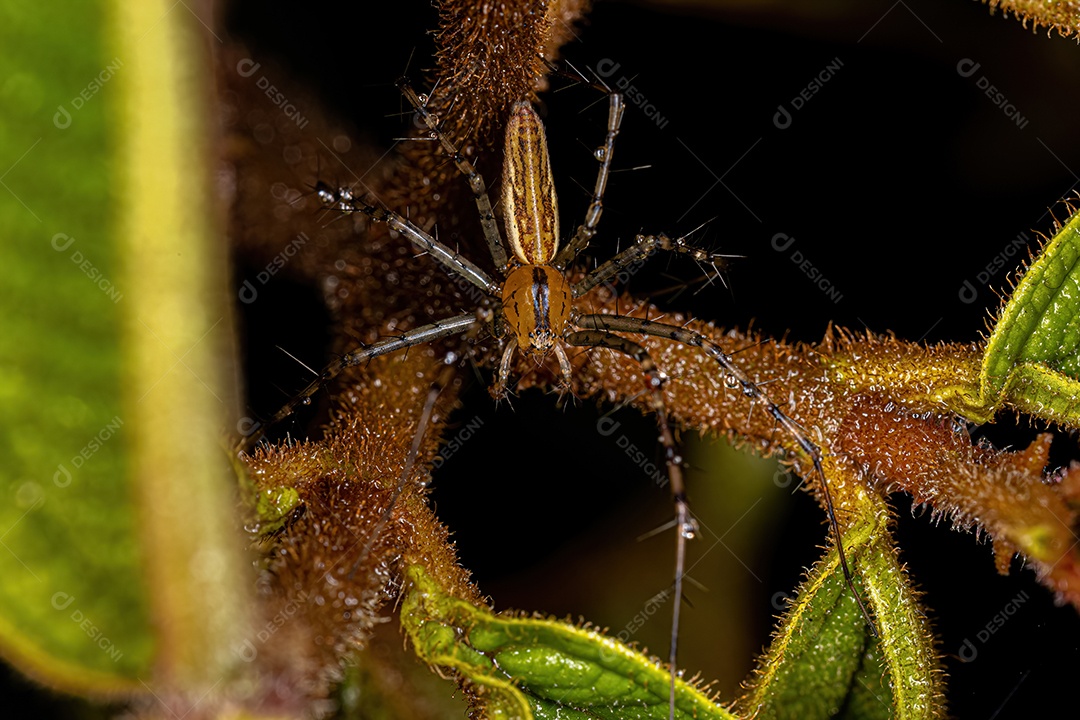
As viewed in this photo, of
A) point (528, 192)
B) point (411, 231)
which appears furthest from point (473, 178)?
point (528, 192)

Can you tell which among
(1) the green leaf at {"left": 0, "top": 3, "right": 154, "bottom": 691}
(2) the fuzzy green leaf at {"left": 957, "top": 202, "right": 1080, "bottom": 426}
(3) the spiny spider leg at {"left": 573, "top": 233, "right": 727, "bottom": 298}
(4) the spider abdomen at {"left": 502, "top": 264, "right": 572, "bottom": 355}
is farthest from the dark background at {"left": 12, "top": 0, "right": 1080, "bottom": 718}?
(1) the green leaf at {"left": 0, "top": 3, "right": 154, "bottom": 691}

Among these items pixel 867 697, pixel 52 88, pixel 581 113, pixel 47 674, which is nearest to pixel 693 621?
pixel 867 697

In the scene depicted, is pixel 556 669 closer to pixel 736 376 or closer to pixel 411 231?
pixel 736 376

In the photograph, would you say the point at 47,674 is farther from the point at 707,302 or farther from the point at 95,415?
the point at 707,302

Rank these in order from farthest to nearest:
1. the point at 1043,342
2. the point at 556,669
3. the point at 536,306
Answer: the point at 536,306
the point at 1043,342
the point at 556,669

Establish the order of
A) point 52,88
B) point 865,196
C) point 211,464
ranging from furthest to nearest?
point 865,196
point 211,464
point 52,88

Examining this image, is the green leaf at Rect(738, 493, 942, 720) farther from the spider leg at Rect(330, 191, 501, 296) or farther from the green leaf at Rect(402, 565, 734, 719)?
the spider leg at Rect(330, 191, 501, 296)
